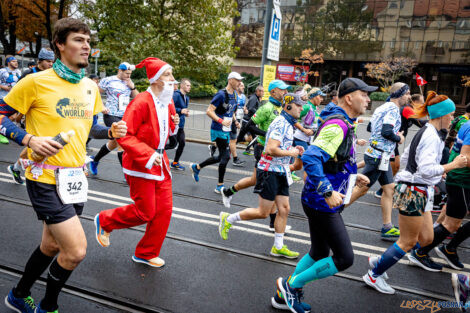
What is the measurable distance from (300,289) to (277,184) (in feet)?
4.55

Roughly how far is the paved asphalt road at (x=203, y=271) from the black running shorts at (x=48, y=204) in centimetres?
96

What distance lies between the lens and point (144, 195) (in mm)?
3807

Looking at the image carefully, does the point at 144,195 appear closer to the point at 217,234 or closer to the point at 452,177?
the point at 217,234

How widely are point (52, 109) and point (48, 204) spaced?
0.69 meters

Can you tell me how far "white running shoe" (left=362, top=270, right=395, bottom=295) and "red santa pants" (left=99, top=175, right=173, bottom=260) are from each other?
213 centimetres

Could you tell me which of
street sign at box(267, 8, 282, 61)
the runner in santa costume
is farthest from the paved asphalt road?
street sign at box(267, 8, 282, 61)

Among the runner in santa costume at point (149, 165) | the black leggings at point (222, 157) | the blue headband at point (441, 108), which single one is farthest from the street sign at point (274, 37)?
the blue headband at point (441, 108)

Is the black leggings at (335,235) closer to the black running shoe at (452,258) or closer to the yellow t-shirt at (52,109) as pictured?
the yellow t-shirt at (52,109)

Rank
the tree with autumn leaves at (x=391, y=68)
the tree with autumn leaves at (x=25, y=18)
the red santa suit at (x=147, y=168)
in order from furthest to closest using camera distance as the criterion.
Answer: the tree with autumn leaves at (x=391, y=68) → the tree with autumn leaves at (x=25, y=18) → the red santa suit at (x=147, y=168)

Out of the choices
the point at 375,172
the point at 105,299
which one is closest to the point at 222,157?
the point at 375,172

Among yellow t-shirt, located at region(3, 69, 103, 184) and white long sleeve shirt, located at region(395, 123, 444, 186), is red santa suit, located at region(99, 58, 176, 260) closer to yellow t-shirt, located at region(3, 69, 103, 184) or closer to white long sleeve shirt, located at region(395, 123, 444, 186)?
yellow t-shirt, located at region(3, 69, 103, 184)

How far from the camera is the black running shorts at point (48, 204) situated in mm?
2811

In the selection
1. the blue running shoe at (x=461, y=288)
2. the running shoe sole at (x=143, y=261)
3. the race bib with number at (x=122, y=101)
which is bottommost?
the running shoe sole at (x=143, y=261)

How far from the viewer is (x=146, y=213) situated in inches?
151
